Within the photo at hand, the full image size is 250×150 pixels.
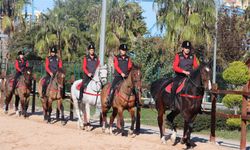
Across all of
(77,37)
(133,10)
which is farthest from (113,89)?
(77,37)

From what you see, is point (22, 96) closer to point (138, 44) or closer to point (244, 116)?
point (244, 116)

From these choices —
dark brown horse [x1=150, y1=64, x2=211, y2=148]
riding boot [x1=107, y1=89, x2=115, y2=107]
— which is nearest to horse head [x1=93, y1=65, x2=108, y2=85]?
riding boot [x1=107, y1=89, x2=115, y2=107]

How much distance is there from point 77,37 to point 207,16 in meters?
18.2

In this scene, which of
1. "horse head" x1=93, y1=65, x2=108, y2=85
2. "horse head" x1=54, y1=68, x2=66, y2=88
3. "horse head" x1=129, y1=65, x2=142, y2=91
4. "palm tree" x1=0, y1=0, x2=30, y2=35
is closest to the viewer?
"horse head" x1=129, y1=65, x2=142, y2=91

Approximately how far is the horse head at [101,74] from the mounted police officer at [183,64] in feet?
11.5

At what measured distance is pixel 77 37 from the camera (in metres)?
50.3

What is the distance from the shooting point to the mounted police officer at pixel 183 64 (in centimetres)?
1415

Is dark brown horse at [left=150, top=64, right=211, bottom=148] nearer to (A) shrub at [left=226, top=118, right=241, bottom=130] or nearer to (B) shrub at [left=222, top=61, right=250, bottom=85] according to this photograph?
(A) shrub at [left=226, top=118, right=241, bottom=130]

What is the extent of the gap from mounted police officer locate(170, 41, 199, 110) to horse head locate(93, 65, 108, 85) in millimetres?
3520

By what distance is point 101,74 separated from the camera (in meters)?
17.3

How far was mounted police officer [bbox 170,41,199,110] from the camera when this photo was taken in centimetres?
1415

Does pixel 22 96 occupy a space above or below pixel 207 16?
below

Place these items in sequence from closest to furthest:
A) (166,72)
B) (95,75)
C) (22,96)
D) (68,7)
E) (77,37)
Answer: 1. (95,75)
2. (22,96)
3. (166,72)
4. (77,37)
5. (68,7)

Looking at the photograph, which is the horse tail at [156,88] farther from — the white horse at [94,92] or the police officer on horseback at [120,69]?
the white horse at [94,92]
